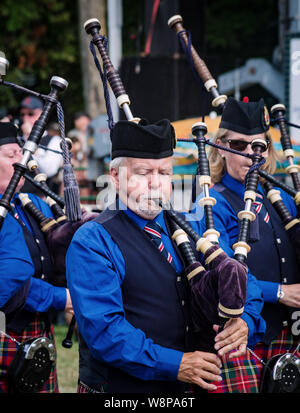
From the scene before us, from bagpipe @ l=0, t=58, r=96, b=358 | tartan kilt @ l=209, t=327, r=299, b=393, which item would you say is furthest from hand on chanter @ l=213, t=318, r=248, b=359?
bagpipe @ l=0, t=58, r=96, b=358

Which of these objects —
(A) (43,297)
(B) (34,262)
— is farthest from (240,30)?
(A) (43,297)

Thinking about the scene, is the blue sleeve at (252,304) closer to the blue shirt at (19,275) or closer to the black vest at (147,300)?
the black vest at (147,300)

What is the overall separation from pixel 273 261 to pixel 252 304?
46cm

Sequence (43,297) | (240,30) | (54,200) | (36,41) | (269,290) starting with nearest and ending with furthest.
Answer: (269,290) < (43,297) < (54,200) < (36,41) < (240,30)

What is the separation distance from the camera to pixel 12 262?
3.15 metres

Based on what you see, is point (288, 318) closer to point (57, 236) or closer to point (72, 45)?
point (57, 236)

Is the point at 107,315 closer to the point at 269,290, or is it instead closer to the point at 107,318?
the point at 107,318

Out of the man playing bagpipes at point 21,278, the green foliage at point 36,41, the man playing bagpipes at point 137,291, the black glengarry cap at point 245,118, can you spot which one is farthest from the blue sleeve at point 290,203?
the green foliage at point 36,41

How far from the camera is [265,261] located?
3.27 meters

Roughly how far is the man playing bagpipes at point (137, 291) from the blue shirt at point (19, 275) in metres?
0.68

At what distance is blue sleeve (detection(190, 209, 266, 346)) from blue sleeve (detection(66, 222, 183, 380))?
50 centimetres

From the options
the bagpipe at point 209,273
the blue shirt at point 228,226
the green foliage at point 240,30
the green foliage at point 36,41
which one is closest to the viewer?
the bagpipe at point 209,273

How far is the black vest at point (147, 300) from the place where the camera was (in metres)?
2.48

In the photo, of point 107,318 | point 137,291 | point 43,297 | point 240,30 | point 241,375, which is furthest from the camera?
point 240,30
